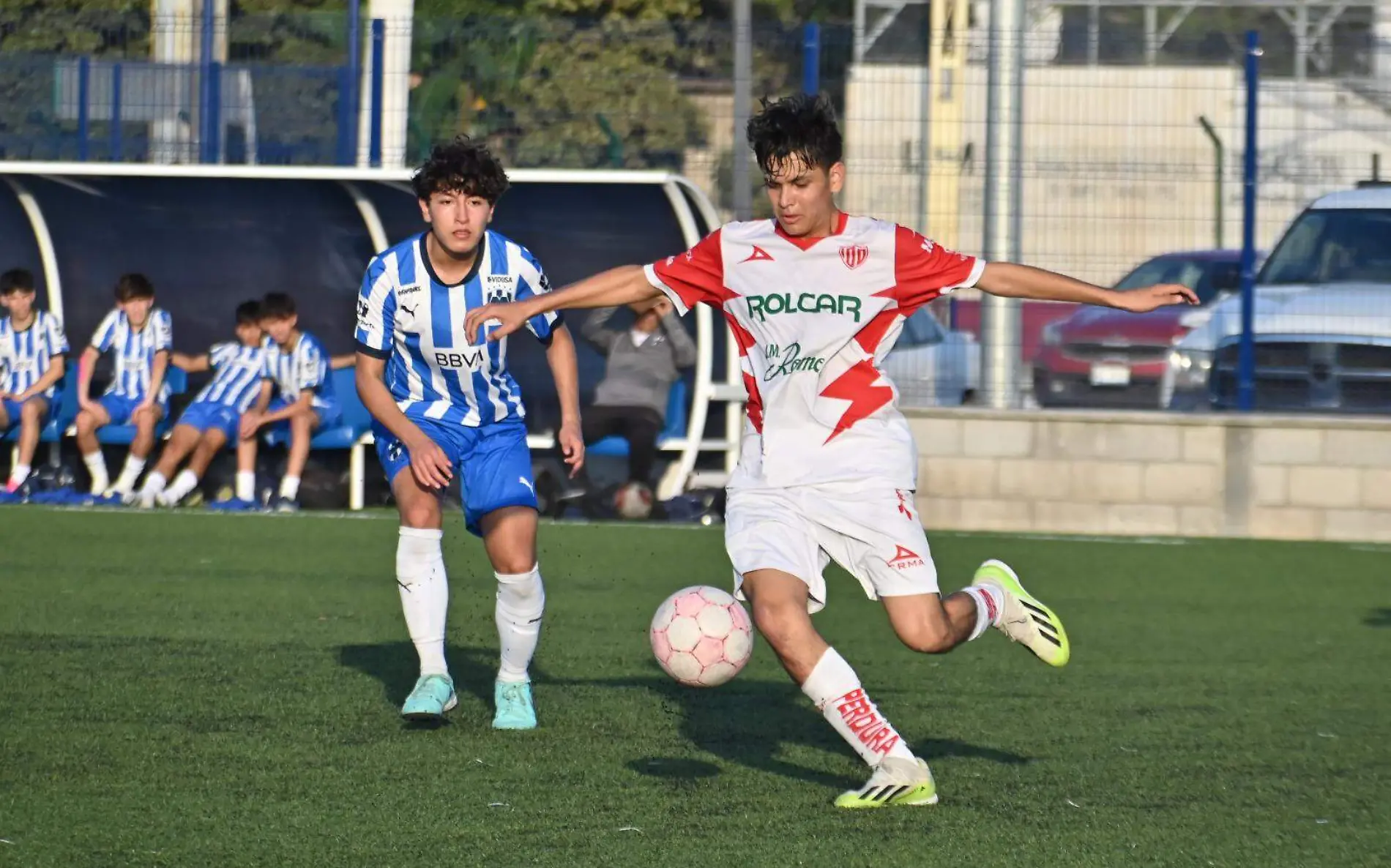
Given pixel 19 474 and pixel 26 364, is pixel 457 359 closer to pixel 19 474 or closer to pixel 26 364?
pixel 19 474

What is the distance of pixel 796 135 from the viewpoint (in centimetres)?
495

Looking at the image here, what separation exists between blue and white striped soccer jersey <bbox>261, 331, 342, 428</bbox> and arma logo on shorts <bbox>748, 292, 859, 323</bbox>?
29.7 feet

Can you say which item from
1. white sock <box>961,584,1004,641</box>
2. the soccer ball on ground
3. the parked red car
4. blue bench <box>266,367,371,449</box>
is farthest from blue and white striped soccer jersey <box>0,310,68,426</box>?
white sock <box>961,584,1004,641</box>

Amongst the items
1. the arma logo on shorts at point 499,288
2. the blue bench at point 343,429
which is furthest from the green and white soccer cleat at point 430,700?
the blue bench at point 343,429

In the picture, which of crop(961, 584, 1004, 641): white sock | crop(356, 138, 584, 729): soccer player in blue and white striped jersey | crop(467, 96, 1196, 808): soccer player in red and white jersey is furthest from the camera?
crop(356, 138, 584, 729): soccer player in blue and white striped jersey

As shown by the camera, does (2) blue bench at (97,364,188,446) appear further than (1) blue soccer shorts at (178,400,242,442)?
Yes

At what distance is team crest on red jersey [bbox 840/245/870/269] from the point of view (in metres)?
5.16

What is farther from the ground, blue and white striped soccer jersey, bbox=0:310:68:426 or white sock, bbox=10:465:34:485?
blue and white striped soccer jersey, bbox=0:310:68:426

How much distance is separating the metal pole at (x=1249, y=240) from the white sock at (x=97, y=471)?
789 centimetres

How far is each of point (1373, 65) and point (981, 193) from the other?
276 cm

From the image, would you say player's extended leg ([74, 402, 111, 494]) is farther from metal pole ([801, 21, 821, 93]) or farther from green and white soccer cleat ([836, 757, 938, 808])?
green and white soccer cleat ([836, 757, 938, 808])

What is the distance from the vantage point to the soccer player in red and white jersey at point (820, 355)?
16.5ft

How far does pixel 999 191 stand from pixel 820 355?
797 cm

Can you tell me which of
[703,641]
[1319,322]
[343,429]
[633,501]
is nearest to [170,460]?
[343,429]
